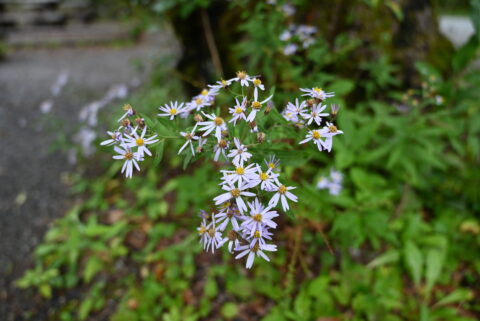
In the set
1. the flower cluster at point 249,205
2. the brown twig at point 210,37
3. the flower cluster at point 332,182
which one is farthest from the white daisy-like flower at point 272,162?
the brown twig at point 210,37

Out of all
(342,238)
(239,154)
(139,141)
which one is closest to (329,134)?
(239,154)

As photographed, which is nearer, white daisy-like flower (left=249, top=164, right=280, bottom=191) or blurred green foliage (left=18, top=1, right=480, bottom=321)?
white daisy-like flower (left=249, top=164, right=280, bottom=191)

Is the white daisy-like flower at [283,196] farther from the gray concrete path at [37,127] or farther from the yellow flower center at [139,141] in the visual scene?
the gray concrete path at [37,127]

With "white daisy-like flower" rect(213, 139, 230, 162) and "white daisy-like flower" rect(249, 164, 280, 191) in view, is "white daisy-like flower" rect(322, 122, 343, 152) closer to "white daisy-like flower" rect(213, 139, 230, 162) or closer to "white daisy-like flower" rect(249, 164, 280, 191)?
"white daisy-like flower" rect(249, 164, 280, 191)

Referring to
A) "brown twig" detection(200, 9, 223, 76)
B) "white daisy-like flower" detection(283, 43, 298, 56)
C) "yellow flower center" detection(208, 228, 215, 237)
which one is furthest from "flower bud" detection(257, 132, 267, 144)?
"brown twig" detection(200, 9, 223, 76)

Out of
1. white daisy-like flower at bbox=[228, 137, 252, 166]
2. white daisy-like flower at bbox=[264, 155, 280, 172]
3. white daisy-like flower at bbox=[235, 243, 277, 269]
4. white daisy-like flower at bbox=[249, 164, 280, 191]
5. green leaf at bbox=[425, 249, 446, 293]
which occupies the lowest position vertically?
green leaf at bbox=[425, 249, 446, 293]

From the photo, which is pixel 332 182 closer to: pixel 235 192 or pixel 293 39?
pixel 293 39
